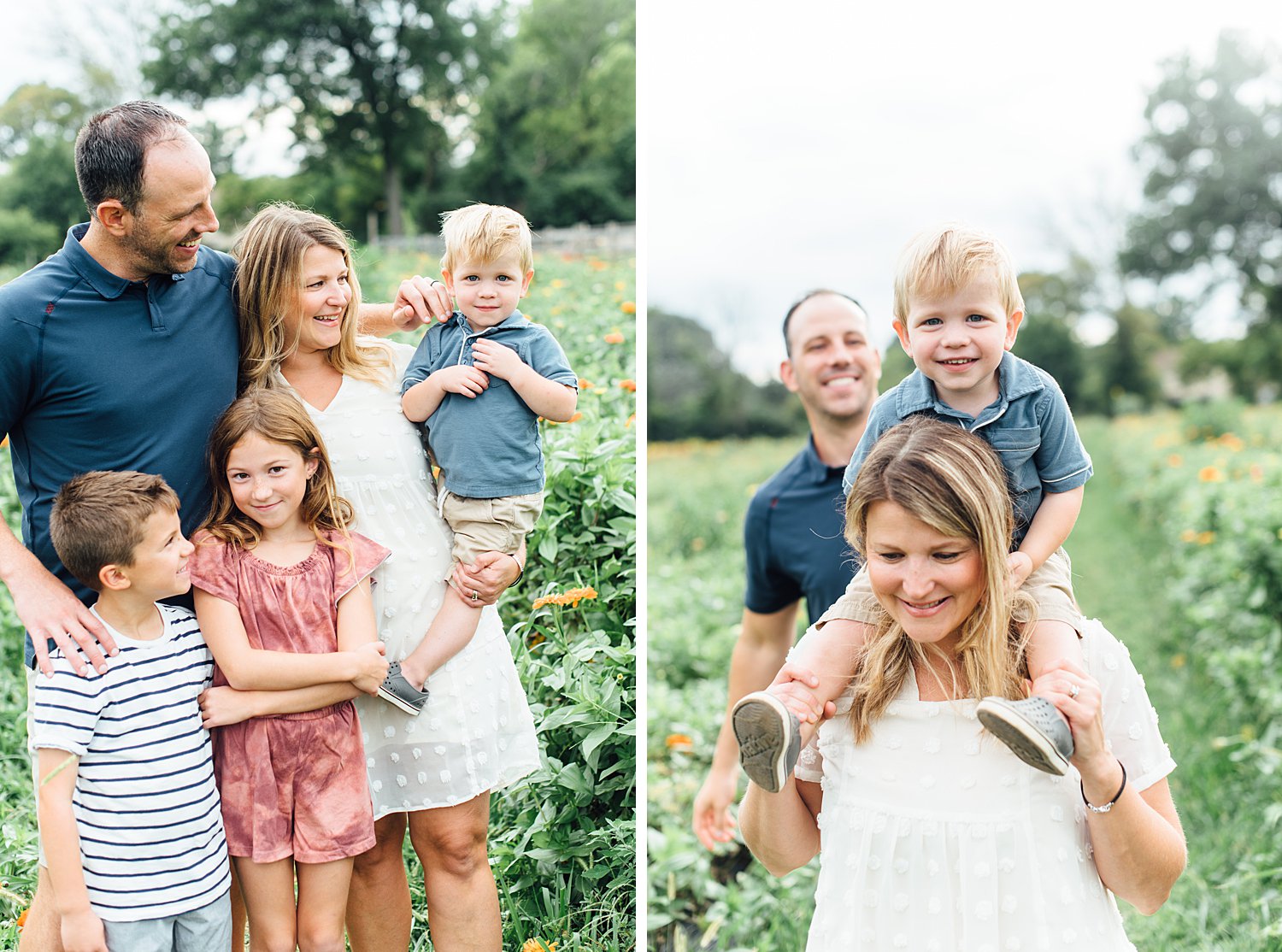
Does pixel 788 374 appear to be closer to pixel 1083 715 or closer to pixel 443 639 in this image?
pixel 443 639

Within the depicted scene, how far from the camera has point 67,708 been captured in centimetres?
210

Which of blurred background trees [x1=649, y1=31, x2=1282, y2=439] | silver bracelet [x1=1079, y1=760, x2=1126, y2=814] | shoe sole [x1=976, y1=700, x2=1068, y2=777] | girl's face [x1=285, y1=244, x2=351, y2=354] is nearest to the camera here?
shoe sole [x1=976, y1=700, x2=1068, y2=777]

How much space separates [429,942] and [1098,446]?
16.6 m

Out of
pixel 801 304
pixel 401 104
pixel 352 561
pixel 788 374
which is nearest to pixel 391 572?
pixel 352 561

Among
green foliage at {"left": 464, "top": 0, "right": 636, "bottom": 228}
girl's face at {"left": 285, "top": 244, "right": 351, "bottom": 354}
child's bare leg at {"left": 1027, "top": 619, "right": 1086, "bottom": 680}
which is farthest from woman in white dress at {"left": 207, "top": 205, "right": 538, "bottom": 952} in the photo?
green foliage at {"left": 464, "top": 0, "right": 636, "bottom": 228}

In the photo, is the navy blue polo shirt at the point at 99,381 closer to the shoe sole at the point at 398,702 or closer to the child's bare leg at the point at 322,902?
the shoe sole at the point at 398,702

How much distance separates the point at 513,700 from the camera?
9.12 feet

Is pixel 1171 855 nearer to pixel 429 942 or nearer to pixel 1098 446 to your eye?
pixel 429 942

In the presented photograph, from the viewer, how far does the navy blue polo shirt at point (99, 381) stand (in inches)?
88.7

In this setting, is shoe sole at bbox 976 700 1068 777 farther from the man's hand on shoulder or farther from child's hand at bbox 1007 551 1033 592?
the man's hand on shoulder

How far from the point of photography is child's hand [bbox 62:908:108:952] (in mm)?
2117

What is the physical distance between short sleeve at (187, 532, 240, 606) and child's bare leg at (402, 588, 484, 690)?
43 centimetres

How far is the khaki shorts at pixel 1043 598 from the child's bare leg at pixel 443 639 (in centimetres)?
86

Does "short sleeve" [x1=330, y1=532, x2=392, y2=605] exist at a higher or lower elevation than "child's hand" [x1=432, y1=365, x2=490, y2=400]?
lower
